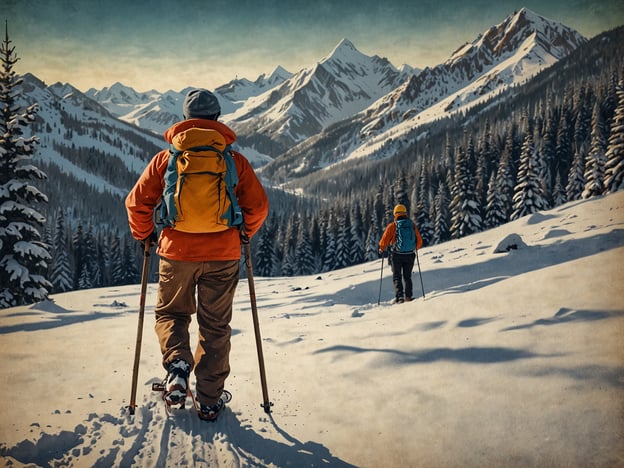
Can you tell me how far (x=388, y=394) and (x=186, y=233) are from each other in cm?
243

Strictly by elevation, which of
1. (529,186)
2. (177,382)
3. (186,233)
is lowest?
(177,382)

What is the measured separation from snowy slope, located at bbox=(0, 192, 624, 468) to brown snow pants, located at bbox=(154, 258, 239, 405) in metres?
0.43

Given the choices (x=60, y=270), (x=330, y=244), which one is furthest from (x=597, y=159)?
(x=60, y=270)

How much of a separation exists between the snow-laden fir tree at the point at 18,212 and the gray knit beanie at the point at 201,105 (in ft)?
28.3

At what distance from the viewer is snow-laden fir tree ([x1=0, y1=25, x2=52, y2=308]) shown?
34.1 ft

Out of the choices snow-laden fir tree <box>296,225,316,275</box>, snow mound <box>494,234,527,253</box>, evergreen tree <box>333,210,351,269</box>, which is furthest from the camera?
snow-laden fir tree <box>296,225,316,275</box>

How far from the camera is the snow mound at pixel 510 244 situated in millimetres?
12273

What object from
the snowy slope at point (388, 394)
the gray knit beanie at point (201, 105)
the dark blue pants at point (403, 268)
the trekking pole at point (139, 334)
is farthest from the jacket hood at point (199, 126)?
the dark blue pants at point (403, 268)

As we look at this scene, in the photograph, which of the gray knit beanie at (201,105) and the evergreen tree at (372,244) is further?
the evergreen tree at (372,244)

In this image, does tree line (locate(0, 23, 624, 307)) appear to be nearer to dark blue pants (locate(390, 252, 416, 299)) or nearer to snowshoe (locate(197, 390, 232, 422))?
snowshoe (locate(197, 390, 232, 422))

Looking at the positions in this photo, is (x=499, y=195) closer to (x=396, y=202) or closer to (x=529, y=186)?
(x=529, y=186)

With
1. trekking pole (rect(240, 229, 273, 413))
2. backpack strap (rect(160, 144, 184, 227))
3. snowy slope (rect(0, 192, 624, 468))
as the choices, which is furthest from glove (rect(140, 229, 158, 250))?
snowy slope (rect(0, 192, 624, 468))

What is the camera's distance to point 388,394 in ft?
11.3

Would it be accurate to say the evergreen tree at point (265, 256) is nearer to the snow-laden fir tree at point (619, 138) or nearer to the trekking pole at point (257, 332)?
the snow-laden fir tree at point (619, 138)
